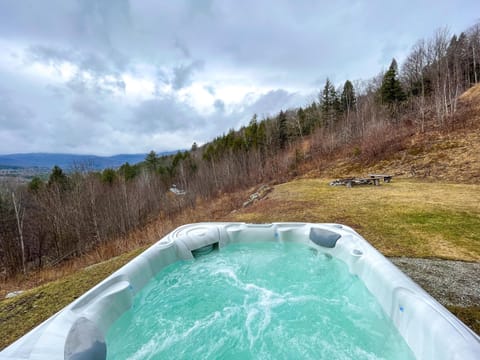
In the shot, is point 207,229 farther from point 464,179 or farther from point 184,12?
point 464,179

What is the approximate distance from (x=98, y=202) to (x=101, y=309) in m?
9.86

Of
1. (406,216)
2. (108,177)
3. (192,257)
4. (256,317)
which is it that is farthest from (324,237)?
(108,177)

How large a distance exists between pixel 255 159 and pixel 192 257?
1556 centimetres

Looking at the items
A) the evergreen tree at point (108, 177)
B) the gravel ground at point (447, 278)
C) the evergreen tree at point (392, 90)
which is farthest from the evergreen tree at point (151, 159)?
the gravel ground at point (447, 278)

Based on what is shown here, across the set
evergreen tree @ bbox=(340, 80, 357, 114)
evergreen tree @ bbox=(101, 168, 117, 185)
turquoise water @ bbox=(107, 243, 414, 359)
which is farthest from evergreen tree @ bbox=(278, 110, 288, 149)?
turquoise water @ bbox=(107, 243, 414, 359)

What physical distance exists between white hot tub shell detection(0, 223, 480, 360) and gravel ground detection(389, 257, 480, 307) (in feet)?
1.99

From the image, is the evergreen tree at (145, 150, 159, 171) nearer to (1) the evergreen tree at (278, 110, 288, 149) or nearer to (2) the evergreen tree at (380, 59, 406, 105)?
(1) the evergreen tree at (278, 110, 288, 149)

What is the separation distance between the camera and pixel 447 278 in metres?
2.45

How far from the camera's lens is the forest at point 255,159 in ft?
25.9

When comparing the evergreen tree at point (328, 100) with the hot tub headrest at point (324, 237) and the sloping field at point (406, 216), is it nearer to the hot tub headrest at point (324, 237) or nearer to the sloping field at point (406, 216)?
the sloping field at point (406, 216)

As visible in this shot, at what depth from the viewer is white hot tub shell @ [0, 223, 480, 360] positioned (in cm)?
129

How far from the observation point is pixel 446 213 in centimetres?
457

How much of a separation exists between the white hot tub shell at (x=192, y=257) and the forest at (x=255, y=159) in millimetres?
5554

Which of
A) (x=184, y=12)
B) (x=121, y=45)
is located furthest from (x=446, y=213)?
(x=121, y=45)
